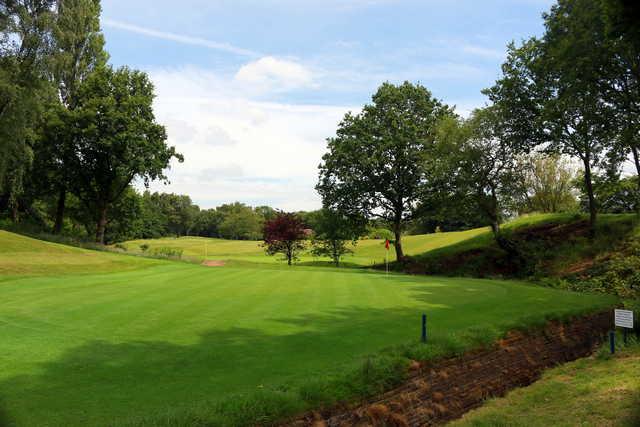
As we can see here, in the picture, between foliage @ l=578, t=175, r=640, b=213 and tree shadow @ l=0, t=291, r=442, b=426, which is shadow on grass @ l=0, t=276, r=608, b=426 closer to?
tree shadow @ l=0, t=291, r=442, b=426

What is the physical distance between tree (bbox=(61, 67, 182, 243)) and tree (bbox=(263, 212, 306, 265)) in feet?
41.1

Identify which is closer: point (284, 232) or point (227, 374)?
point (227, 374)

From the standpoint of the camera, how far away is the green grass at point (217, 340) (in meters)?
6.21

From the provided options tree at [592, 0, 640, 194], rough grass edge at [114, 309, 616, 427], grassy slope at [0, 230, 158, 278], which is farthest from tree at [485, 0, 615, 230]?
grassy slope at [0, 230, 158, 278]

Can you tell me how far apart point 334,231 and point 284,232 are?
519 cm

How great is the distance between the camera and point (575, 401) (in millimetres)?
8703

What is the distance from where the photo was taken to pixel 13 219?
164 feet

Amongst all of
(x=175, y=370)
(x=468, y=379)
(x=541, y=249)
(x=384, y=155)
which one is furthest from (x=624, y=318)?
(x=384, y=155)

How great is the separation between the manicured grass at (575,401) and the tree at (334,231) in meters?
29.5

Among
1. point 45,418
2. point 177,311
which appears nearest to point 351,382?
point 45,418

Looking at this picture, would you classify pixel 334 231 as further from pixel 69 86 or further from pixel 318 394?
pixel 318 394

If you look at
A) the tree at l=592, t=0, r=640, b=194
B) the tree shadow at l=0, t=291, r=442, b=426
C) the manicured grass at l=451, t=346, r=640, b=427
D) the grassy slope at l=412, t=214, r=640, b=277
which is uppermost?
the tree at l=592, t=0, r=640, b=194

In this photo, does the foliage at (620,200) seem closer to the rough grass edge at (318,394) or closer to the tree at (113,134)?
the rough grass edge at (318,394)

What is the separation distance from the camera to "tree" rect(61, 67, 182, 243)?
38.3m
